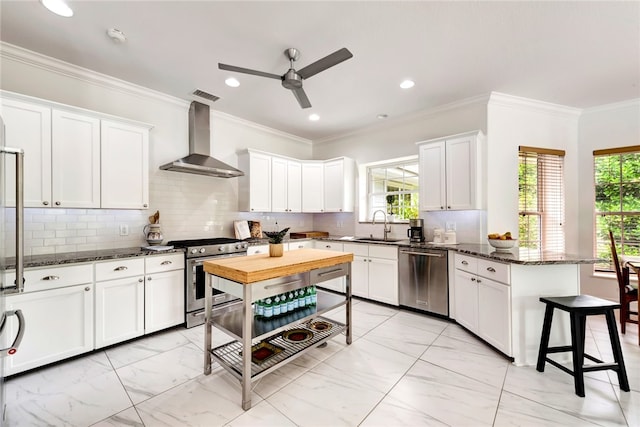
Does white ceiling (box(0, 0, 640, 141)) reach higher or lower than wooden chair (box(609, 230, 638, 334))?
higher

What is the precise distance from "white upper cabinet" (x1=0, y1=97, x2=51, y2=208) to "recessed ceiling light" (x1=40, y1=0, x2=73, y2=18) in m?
0.87

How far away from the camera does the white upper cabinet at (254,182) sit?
421 cm

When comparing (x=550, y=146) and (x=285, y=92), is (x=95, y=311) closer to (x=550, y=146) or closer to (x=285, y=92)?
(x=285, y=92)

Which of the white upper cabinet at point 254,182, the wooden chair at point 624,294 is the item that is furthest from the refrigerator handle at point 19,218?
the wooden chair at point 624,294

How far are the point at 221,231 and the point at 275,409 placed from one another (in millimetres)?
2823

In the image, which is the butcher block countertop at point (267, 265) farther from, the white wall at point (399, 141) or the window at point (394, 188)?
the window at point (394, 188)

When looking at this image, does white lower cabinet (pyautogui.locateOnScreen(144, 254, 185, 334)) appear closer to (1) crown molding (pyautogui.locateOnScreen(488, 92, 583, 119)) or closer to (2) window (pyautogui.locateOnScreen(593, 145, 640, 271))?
(1) crown molding (pyautogui.locateOnScreen(488, 92, 583, 119))

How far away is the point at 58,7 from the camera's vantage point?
202cm

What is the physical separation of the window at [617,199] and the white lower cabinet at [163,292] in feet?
17.8

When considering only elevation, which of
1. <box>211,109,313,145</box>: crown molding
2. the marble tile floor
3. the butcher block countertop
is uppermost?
<box>211,109,313,145</box>: crown molding

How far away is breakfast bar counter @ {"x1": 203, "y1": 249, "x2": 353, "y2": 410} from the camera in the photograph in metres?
1.84

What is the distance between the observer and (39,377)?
7.16 feet

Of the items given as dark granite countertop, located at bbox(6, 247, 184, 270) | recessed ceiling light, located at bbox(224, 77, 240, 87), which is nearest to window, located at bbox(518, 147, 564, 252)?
recessed ceiling light, located at bbox(224, 77, 240, 87)

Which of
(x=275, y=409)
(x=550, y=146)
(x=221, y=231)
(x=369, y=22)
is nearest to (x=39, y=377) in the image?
(x=275, y=409)
